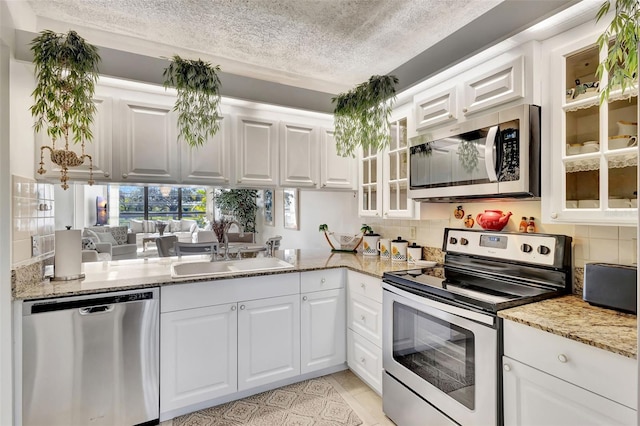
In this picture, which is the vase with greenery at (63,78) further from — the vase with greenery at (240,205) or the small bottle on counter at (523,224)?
the vase with greenery at (240,205)

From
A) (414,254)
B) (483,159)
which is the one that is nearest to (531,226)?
(483,159)

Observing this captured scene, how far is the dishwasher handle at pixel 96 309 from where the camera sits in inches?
68.8

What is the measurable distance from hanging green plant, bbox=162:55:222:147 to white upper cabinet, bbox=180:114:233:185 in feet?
0.82

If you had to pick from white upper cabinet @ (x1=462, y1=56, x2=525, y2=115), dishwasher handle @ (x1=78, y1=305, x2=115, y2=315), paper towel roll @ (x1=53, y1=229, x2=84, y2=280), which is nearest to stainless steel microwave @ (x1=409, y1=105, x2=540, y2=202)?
white upper cabinet @ (x1=462, y1=56, x2=525, y2=115)

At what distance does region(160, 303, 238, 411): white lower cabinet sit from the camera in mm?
1964

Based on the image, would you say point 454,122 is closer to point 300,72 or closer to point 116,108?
point 300,72

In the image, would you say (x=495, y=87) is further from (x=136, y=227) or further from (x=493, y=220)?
(x=136, y=227)

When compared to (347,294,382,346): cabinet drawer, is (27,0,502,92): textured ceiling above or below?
above

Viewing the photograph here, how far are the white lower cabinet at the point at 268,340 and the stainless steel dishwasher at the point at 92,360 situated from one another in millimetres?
538

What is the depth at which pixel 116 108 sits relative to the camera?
2156 mm

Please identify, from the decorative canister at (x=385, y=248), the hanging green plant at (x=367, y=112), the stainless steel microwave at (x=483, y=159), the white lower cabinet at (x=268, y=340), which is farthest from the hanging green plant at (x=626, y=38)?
the white lower cabinet at (x=268, y=340)

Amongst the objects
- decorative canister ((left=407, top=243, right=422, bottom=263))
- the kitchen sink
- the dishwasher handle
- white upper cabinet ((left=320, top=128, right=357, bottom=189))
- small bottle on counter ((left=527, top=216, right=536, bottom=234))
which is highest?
white upper cabinet ((left=320, top=128, right=357, bottom=189))

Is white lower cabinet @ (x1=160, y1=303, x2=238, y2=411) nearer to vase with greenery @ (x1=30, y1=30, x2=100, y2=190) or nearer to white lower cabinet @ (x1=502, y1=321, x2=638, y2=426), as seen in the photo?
vase with greenery @ (x1=30, y1=30, x2=100, y2=190)

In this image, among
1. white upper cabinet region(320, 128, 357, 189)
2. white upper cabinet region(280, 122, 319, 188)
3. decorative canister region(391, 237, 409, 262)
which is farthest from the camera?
white upper cabinet region(320, 128, 357, 189)
